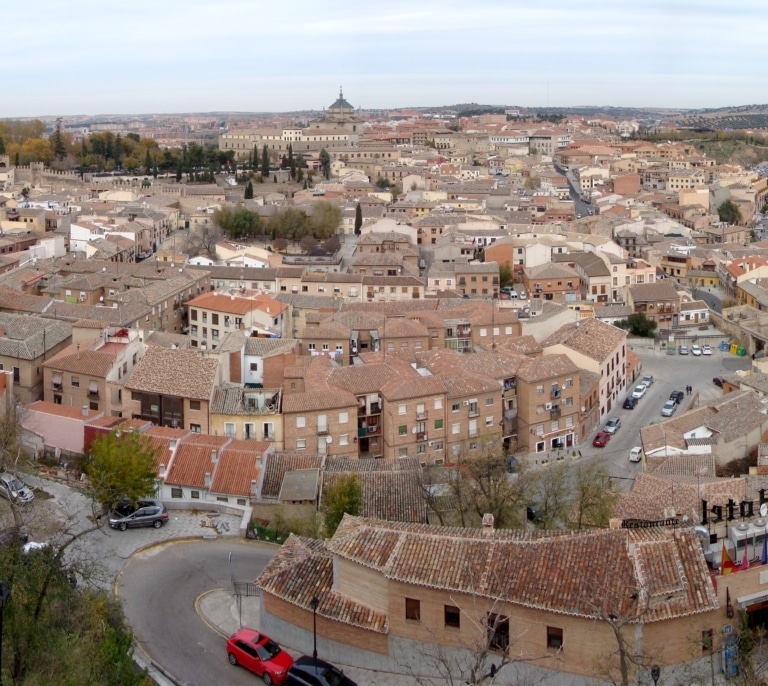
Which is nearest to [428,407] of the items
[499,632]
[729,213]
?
[499,632]

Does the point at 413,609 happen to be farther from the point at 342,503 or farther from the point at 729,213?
the point at 729,213

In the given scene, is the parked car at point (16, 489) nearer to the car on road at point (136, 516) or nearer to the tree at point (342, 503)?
the car on road at point (136, 516)

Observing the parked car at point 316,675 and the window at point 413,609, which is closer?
the parked car at point 316,675

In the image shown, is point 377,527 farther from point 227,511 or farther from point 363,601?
point 227,511

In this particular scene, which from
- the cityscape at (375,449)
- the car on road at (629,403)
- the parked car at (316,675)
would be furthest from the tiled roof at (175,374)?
the car on road at (629,403)

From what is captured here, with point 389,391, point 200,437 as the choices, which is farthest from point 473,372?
point 200,437

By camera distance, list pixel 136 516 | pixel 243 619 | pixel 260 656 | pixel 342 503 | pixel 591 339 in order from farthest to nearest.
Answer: pixel 591 339 < pixel 136 516 < pixel 342 503 < pixel 243 619 < pixel 260 656

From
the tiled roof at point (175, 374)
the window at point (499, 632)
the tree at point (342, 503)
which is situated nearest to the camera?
the window at point (499, 632)
